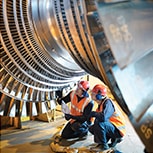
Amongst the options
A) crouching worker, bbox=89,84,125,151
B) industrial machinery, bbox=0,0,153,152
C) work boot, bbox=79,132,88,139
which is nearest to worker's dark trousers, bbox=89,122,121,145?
crouching worker, bbox=89,84,125,151

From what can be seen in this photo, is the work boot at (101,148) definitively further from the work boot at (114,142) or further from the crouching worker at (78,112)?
the crouching worker at (78,112)

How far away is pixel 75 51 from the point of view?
0.60 meters

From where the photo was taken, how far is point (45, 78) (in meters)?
0.97

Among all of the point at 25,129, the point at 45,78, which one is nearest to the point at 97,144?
the point at 25,129

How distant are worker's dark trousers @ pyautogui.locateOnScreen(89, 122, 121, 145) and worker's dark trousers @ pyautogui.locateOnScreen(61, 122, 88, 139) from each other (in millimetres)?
191

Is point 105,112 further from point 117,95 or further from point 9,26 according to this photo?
point 117,95

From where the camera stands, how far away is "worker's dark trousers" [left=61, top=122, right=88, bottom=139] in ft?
5.76

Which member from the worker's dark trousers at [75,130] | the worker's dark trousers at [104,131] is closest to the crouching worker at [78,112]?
the worker's dark trousers at [75,130]

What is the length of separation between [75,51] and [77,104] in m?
1.16

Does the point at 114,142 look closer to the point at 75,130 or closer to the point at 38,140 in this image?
the point at 75,130

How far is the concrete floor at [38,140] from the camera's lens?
5.29ft

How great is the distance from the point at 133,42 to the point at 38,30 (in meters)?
0.52

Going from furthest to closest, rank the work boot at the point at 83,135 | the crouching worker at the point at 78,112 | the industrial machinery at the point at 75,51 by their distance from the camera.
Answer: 1. the work boot at the point at 83,135
2. the crouching worker at the point at 78,112
3. the industrial machinery at the point at 75,51

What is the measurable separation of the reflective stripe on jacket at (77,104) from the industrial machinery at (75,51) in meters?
0.55
